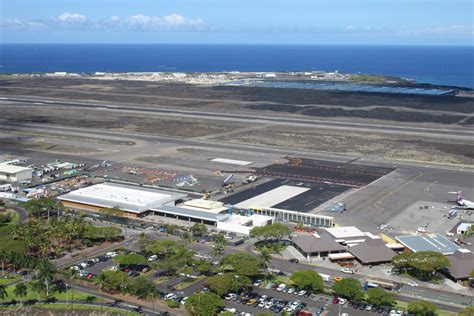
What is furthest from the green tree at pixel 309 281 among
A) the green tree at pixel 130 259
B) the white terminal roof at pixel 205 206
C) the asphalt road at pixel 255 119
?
the asphalt road at pixel 255 119

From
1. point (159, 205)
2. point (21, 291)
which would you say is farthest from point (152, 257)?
point (159, 205)

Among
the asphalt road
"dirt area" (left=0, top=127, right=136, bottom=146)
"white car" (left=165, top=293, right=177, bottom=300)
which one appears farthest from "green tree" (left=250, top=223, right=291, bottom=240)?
the asphalt road

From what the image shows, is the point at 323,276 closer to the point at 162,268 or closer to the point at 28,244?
the point at 162,268

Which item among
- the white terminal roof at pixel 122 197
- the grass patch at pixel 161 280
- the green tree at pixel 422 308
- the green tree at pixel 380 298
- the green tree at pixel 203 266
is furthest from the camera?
the white terminal roof at pixel 122 197

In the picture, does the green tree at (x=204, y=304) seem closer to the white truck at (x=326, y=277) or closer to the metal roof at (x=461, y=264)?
the white truck at (x=326, y=277)

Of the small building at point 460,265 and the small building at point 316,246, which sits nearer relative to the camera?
the small building at point 460,265

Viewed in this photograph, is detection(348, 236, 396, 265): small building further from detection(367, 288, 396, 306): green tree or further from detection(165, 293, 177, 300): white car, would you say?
detection(165, 293, 177, 300): white car

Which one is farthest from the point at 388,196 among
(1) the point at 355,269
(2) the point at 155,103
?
(2) the point at 155,103
